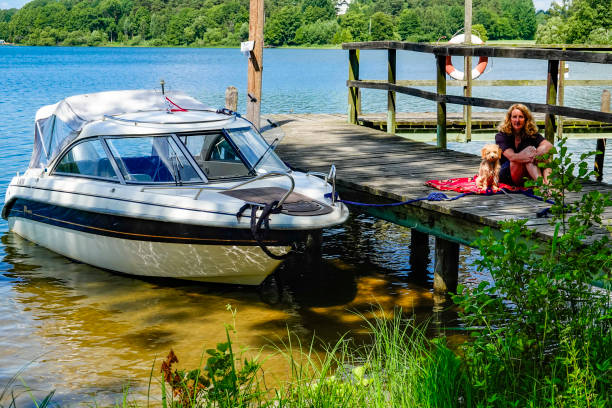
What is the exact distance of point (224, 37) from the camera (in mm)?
143500

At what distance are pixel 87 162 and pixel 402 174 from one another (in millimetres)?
3858

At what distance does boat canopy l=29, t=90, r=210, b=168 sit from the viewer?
9.93 metres

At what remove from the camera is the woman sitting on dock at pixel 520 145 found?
7.81m

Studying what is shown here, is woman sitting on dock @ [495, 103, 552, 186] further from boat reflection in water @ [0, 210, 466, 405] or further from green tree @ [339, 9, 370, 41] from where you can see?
green tree @ [339, 9, 370, 41]

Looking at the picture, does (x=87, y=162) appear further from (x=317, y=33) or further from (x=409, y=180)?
(x=317, y=33)

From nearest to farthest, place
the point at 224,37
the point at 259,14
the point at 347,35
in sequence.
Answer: the point at 259,14, the point at 347,35, the point at 224,37

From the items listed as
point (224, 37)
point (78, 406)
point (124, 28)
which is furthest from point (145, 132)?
point (124, 28)

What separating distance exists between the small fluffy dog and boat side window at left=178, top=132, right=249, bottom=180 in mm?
2726

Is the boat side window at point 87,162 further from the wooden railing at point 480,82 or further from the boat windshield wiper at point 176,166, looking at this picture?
the wooden railing at point 480,82

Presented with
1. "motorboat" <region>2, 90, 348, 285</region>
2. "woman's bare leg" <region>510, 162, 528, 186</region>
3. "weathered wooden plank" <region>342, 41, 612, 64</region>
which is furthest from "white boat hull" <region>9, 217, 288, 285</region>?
"weathered wooden plank" <region>342, 41, 612, 64</region>

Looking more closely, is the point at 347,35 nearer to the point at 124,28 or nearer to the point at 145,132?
the point at 124,28

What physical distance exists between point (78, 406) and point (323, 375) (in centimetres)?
292

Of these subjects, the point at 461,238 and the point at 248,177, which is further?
the point at 248,177

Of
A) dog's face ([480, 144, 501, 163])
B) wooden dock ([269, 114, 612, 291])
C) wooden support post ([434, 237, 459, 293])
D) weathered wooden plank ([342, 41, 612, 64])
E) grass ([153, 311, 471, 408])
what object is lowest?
wooden support post ([434, 237, 459, 293])
